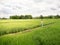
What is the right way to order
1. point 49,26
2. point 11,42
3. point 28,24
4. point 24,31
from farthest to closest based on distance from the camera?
1. point 49,26
2. point 28,24
3. point 24,31
4. point 11,42

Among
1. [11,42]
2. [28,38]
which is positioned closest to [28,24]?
[28,38]

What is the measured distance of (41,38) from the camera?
21.0ft

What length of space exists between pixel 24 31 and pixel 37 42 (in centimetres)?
71

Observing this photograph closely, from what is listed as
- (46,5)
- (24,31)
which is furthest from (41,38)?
(46,5)

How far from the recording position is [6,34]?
5.93 metres

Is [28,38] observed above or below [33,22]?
below

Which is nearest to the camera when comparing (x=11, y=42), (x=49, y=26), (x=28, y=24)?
(x=11, y=42)

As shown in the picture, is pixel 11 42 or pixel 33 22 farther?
pixel 33 22

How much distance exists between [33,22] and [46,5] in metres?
1.02

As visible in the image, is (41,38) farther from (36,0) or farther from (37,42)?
(36,0)

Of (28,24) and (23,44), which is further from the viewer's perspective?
(28,24)

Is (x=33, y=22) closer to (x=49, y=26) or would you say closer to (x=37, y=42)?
(x=49, y=26)

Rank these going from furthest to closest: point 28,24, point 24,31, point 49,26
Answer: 1. point 49,26
2. point 28,24
3. point 24,31

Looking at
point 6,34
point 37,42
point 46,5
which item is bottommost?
point 37,42
